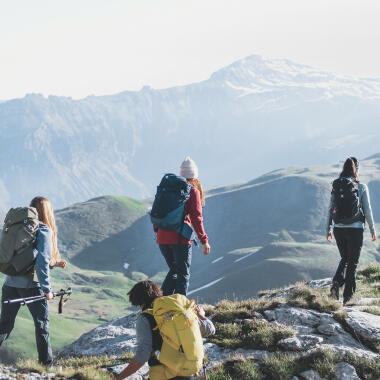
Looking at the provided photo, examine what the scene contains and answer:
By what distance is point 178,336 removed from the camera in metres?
5.79

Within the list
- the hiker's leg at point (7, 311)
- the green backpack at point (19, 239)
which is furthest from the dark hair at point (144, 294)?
the hiker's leg at point (7, 311)

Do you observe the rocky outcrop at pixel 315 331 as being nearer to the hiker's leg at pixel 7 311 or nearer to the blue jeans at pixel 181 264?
the blue jeans at pixel 181 264

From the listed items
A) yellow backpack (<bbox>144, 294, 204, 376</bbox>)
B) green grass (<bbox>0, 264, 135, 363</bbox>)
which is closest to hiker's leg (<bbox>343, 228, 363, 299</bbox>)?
yellow backpack (<bbox>144, 294, 204, 376</bbox>)

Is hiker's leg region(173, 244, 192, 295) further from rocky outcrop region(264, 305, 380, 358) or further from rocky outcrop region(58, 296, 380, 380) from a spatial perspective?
rocky outcrop region(264, 305, 380, 358)

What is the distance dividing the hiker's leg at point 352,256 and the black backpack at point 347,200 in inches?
11.8

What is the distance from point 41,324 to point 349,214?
6.93 m

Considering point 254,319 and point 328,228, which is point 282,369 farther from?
point 328,228

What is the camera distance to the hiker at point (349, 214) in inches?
439

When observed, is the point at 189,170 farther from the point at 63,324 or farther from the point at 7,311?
the point at 63,324

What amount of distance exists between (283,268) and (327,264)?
724 inches

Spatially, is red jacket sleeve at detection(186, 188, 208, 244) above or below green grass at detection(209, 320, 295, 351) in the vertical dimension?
above

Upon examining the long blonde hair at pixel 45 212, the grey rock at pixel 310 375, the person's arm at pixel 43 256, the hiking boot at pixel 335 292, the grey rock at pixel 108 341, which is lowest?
the grey rock at pixel 108 341

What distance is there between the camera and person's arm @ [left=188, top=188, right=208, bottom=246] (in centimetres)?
922

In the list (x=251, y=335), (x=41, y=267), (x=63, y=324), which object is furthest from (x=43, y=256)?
(x=63, y=324)
